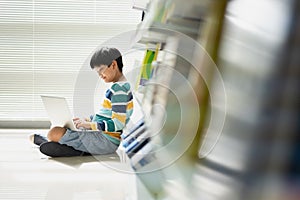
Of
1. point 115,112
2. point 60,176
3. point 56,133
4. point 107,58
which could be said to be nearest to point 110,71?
point 107,58

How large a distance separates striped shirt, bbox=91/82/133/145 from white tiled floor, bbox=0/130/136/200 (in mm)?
188

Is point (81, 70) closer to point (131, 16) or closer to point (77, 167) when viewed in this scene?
point (131, 16)

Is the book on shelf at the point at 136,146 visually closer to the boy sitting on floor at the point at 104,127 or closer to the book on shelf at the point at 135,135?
the book on shelf at the point at 135,135

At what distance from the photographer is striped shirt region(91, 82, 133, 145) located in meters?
2.65

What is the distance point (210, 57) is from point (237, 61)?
0.22 metres

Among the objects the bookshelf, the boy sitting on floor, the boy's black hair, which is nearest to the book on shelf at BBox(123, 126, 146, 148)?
the bookshelf

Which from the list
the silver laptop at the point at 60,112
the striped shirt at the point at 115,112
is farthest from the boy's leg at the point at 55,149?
the striped shirt at the point at 115,112

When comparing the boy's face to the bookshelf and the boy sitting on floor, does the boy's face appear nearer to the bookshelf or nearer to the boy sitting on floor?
the boy sitting on floor

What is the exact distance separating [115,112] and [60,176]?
59 centimetres

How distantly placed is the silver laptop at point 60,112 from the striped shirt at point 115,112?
157 mm

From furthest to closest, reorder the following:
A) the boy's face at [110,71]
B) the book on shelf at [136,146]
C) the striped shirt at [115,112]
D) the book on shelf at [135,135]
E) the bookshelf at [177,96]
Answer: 1. the boy's face at [110,71]
2. the striped shirt at [115,112]
3. the book on shelf at [135,135]
4. the book on shelf at [136,146]
5. the bookshelf at [177,96]

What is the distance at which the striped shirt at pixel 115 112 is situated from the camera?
265cm

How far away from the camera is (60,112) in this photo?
2746mm

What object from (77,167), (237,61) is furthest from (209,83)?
(77,167)
